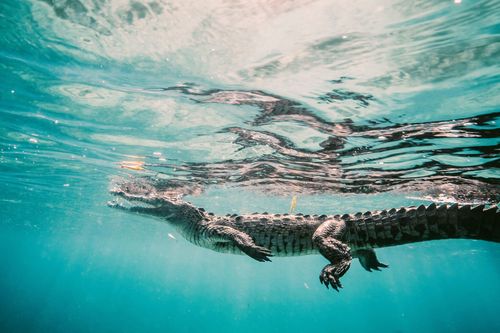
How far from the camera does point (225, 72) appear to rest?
7758mm

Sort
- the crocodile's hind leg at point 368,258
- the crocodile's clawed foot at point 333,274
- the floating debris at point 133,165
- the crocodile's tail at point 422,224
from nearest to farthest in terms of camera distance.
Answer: the crocodile's clawed foot at point 333,274 < the crocodile's tail at point 422,224 < the crocodile's hind leg at point 368,258 < the floating debris at point 133,165

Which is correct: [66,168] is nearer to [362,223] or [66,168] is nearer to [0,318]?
[362,223]

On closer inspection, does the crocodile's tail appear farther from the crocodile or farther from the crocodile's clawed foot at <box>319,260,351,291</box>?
the crocodile's clawed foot at <box>319,260,351,291</box>

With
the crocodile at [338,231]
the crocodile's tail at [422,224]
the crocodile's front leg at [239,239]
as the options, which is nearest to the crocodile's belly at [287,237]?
the crocodile at [338,231]

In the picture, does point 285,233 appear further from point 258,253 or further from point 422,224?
point 422,224

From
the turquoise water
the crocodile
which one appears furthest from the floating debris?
the crocodile

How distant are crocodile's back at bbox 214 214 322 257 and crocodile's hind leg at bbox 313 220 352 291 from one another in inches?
21.9

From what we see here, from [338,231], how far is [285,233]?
118 cm

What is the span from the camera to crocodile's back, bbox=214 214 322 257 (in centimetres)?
707

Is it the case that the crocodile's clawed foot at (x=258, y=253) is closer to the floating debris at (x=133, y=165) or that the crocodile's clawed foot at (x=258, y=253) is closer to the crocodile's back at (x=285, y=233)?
the crocodile's back at (x=285, y=233)

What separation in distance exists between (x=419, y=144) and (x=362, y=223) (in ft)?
15.2

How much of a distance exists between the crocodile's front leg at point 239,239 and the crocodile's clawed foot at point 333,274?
3.12ft

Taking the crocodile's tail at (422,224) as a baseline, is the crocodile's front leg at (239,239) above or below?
below

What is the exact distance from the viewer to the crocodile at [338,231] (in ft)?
18.0
